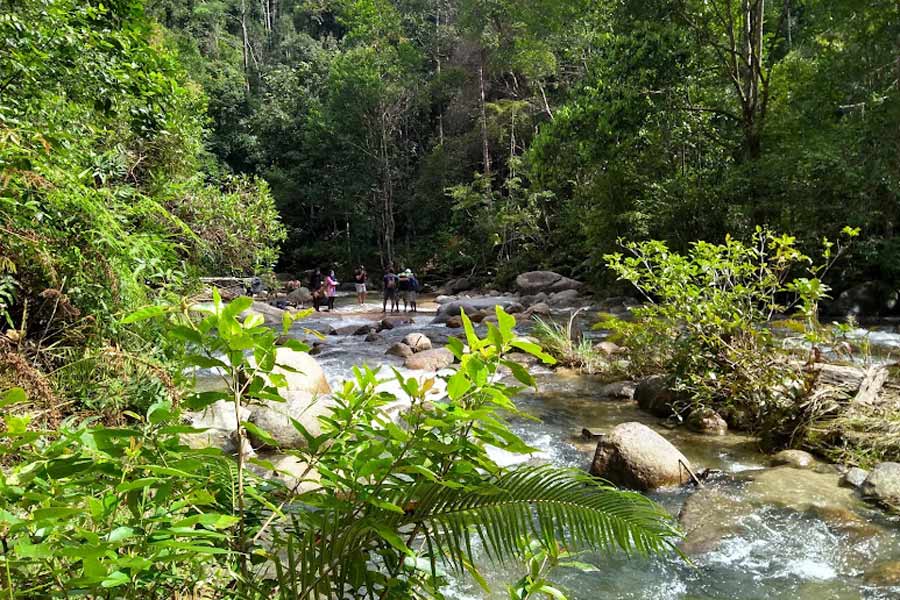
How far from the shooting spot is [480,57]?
28953 mm

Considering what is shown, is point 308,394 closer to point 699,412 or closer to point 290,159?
point 699,412

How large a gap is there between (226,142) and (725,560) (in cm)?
3637

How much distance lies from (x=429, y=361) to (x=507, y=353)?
7.59 meters

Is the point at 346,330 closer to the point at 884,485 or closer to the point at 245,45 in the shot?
the point at 884,485

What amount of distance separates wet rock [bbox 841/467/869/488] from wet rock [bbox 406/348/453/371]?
20.2 ft

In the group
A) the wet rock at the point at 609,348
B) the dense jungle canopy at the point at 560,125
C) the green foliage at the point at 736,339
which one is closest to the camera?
the green foliage at the point at 736,339

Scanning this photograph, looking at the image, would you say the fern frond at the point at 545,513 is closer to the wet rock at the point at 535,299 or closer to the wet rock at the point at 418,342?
the wet rock at the point at 418,342

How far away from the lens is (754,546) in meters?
4.12

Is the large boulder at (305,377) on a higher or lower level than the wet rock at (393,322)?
higher

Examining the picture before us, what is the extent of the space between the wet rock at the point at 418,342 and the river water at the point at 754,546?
6.21 m

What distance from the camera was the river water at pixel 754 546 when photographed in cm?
365

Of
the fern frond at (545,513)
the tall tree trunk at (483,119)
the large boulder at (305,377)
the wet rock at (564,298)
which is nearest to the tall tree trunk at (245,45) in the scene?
the tall tree trunk at (483,119)

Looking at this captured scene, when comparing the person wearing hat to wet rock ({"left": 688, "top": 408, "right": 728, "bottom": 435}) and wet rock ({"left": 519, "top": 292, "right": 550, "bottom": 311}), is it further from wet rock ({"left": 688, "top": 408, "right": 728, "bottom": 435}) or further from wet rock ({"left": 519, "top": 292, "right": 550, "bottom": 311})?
wet rock ({"left": 688, "top": 408, "right": 728, "bottom": 435})

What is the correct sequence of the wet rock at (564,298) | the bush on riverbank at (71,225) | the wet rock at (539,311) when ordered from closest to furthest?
the bush on riverbank at (71,225) < the wet rock at (539,311) < the wet rock at (564,298)
